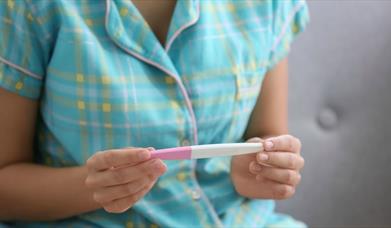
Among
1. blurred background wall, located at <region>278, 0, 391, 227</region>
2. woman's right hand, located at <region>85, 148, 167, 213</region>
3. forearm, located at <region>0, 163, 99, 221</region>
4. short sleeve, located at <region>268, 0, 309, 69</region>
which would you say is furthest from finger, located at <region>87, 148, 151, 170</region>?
blurred background wall, located at <region>278, 0, 391, 227</region>

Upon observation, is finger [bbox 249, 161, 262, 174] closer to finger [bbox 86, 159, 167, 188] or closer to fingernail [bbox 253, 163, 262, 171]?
fingernail [bbox 253, 163, 262, 171]

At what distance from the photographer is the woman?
60cm

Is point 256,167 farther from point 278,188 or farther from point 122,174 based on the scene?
point 122,174

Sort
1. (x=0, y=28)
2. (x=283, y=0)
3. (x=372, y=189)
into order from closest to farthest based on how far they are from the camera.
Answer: (x=0, y=28)
(x=283, y=0)
(x=372, y=189)

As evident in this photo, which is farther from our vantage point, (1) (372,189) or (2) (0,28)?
(1) (372,189)

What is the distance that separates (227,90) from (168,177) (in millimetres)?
120

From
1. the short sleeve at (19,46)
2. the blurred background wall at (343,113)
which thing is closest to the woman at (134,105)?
the short sleeve at (19,46)

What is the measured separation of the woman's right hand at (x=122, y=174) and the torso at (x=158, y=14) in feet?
0.59

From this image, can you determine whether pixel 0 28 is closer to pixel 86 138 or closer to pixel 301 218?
pixel 86 138

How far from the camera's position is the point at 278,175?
62 centimetres

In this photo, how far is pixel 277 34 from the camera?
72cm

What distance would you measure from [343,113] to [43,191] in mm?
438

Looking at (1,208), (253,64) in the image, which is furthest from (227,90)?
(1,208)

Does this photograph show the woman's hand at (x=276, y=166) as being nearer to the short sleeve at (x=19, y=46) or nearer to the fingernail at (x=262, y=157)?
the fingernail at (x=262, y=157)
